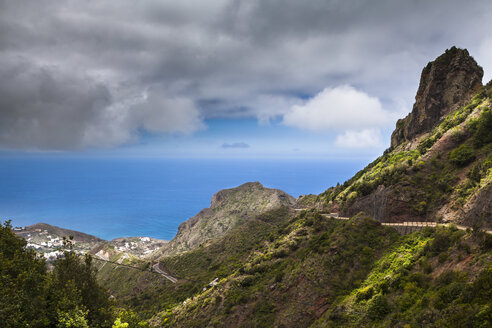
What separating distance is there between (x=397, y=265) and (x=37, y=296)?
26.4 m

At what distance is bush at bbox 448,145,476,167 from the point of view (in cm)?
2417

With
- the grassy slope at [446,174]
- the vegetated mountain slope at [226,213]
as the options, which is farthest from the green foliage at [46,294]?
the vegetated mountain slope at [226,213]

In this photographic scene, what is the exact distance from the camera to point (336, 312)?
1859 cm

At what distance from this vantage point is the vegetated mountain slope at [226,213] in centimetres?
9400

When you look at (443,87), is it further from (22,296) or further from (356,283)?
(22,296)

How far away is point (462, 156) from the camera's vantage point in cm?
2480

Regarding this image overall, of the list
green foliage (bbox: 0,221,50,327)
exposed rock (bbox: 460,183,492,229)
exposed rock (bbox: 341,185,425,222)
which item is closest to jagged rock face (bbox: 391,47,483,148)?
exposed rock (bbox: 341,185,425,222)

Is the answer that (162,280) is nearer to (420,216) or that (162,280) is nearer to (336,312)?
(336,312)

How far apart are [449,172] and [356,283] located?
16476mm

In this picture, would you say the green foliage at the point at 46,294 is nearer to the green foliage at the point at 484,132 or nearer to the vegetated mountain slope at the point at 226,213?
the green foliage at the point at 484,132

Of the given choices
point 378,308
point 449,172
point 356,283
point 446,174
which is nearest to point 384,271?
point 356,283

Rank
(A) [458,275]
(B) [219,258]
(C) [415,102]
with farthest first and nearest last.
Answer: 1. (B) [219,258]
2. (C) [415,102]
3. (A) [458,275]

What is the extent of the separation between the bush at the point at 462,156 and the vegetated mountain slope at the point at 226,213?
65.2m

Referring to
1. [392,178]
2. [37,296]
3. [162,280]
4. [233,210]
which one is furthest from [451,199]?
[233,210]
